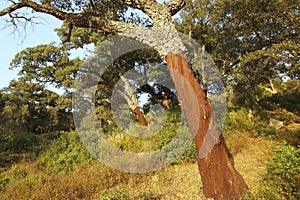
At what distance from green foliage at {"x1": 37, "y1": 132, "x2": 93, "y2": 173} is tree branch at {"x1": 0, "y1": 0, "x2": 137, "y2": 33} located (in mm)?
3860

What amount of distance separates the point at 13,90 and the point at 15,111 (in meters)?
3.01

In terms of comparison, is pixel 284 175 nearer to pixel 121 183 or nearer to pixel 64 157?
pixel 121 183

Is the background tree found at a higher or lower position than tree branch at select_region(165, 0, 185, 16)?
lower

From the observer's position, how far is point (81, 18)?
485cm

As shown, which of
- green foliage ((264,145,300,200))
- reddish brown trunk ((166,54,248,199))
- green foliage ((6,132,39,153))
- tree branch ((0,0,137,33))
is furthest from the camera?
green foliage ((6,132,39,153))

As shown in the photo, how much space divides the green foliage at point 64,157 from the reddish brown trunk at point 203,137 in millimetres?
3876

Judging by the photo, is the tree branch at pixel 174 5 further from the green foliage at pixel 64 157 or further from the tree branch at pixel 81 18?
the green foliage at pixel 64 157

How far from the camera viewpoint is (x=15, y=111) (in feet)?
78.4

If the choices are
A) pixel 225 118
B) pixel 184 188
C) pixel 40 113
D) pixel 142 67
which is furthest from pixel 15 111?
pixel 184 188

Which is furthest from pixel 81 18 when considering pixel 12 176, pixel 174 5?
pixel 12 176

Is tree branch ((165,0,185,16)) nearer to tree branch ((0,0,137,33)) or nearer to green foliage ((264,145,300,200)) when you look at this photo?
tree branch ((0,0,137,33))

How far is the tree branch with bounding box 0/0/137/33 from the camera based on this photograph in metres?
4.72

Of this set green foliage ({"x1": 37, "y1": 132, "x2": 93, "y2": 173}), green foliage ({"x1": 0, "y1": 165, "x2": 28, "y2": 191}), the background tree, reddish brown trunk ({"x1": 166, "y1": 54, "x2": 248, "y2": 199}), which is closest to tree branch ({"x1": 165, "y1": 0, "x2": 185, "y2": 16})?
the background tree

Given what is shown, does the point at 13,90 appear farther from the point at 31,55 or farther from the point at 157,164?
the point at 157,164
